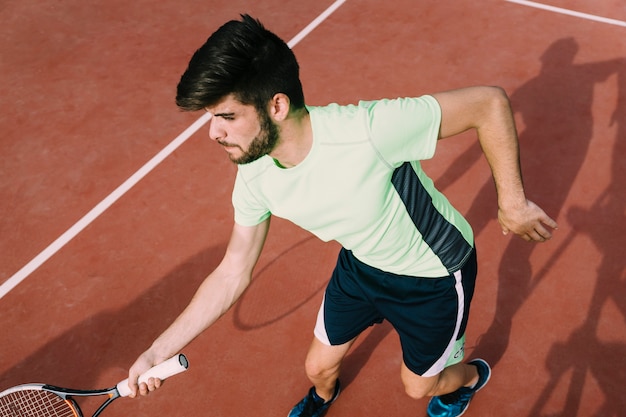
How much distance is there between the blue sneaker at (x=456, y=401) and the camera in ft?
12.4

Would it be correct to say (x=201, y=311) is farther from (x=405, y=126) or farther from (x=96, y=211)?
(x=96, y=211)

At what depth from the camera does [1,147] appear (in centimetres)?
617

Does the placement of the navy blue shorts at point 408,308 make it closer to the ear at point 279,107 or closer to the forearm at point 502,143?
the forearm at point 502,143

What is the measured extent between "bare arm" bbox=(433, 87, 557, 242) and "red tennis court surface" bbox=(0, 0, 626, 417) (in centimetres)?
178

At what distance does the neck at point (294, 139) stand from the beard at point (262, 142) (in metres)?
0.03

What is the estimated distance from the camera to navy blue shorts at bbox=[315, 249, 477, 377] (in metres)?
2.97

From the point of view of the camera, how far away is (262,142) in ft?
8.10

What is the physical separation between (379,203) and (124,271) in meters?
2.95

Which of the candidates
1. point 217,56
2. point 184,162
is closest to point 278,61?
point 217,56

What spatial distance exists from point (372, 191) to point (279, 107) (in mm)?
523

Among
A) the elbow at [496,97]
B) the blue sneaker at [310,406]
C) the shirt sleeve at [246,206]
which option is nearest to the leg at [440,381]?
the blue sneaker at [310,406]

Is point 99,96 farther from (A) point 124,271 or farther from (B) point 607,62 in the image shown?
(B) point 607,62

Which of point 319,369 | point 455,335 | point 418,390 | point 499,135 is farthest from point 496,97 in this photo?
point 319,369

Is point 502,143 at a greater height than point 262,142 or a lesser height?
lesser
